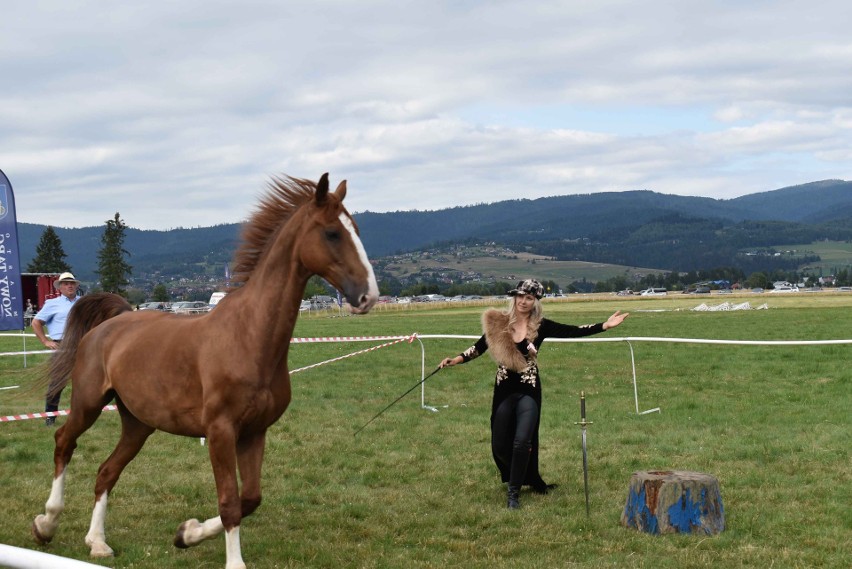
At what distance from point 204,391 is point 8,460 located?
5.81 meters

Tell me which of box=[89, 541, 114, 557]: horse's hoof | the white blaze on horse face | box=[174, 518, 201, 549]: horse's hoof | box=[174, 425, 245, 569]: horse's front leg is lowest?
box=[89, 541, 114, 557]: horse's hoof

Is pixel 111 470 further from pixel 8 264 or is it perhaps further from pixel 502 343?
pixel 8 264

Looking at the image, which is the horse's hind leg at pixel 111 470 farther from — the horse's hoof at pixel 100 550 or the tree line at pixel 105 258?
the tree line at pixel 105 258

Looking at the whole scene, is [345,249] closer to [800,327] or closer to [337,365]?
[337,365]

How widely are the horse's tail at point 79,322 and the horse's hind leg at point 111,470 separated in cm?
89

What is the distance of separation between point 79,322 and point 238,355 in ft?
8.30

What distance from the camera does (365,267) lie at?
524cm

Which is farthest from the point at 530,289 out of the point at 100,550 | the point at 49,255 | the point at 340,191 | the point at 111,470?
the point at 49,255

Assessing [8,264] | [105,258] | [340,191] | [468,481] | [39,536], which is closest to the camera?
[340,191]

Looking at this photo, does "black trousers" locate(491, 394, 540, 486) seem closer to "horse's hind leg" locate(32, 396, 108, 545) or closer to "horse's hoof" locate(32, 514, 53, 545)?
"horse's hind leg" locate(32, 396, 108, 545)

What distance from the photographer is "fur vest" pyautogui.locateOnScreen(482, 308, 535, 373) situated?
7836 millimetres

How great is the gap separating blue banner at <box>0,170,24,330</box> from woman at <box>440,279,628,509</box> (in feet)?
34.4

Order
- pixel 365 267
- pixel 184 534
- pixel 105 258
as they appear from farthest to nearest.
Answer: pixel 105 258, pixel 184 534, pixel 365 267

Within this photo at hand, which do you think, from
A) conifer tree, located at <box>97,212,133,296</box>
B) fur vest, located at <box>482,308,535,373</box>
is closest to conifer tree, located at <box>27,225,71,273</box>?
conifer tree, located at <box>97,212,133,296</box>
